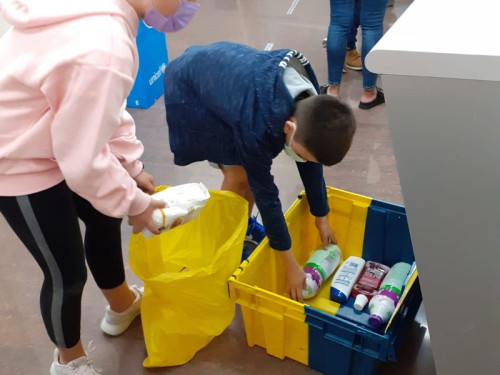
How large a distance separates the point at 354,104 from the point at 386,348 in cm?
147

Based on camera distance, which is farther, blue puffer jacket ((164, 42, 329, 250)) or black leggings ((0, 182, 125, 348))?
blue puffer jacket ((164, 42, 329, 250))

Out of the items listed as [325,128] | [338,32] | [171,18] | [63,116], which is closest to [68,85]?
[63,116]

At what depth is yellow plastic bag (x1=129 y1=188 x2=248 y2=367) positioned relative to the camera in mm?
1111

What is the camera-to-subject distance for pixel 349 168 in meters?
1.89

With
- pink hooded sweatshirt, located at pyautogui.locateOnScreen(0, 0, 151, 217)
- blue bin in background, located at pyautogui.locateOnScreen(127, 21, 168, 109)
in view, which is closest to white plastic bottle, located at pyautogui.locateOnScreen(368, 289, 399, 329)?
pink hooded sweatshirt, located at pyautogui.locateOnScreen(0, 0, 151, 217)

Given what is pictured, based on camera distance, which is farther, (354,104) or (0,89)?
(354,104)

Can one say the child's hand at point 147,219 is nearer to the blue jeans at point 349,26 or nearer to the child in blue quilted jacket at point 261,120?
the child in blue quilted jacket at point 261,120

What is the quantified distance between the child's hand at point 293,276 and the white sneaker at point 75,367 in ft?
1.70

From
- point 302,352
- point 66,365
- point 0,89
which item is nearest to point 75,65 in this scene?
point 0,89

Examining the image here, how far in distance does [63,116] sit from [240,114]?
0.44 metres

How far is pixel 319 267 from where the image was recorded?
1.36 meters

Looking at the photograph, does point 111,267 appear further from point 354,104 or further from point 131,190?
point 354,104

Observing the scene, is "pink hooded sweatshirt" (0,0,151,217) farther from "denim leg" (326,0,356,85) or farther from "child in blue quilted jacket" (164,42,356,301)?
"denim leg" (326,0,356,85)

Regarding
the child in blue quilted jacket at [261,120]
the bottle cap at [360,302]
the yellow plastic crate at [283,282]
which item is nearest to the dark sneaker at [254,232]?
the yellow plastic crate at [283,282]
